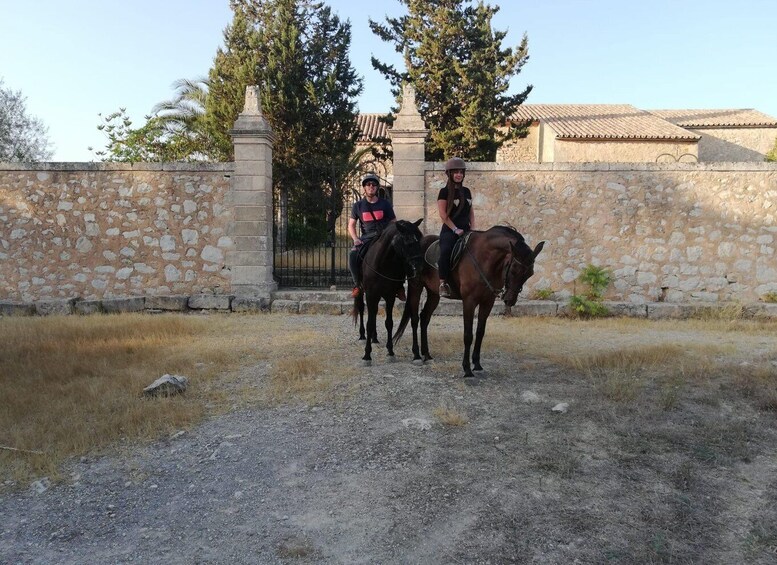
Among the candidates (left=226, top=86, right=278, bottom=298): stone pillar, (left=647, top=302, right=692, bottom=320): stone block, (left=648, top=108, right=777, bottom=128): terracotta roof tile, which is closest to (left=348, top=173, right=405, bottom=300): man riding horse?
(left=226, top=86, right=278, bottom=298): stone pillar

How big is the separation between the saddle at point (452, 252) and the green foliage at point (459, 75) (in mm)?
13661

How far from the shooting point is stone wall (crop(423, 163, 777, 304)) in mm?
9711

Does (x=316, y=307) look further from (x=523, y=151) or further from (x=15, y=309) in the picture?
(x=523, y=151)

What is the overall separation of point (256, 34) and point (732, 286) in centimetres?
1441

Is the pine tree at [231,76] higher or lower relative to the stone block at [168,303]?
higher

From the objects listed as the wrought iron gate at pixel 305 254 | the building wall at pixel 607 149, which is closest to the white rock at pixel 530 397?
the wrought iron gate at pixel 305 254

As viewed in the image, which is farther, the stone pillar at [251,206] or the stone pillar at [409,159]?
the stone pillar at [251,206]

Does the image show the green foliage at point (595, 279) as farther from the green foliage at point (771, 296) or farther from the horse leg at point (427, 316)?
the horse leg at point (427, 316)

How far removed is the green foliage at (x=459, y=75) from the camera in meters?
19.2

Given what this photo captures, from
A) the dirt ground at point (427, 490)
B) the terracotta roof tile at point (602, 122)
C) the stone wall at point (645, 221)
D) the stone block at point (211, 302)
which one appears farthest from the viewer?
the terracotta roof tile at point (602, 122)

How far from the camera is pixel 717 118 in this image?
29188mm

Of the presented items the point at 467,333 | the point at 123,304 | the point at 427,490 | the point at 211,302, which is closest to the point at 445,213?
the point at 467,333

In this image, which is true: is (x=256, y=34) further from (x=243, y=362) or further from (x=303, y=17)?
(x=243, y=362)

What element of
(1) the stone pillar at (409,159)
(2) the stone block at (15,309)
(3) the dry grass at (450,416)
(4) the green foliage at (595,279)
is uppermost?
(1) the stone pillar at (409,159)
